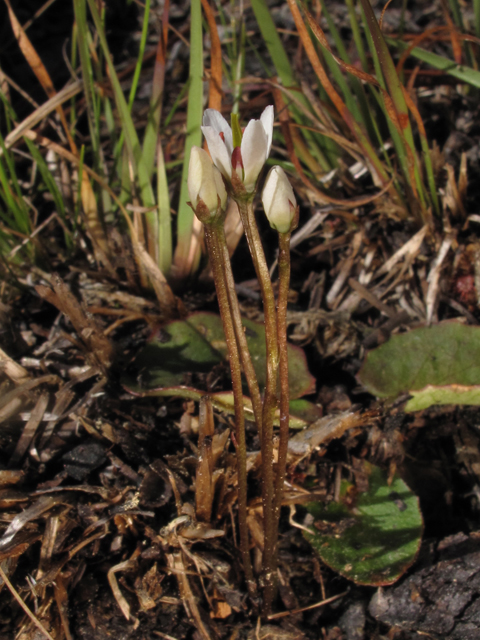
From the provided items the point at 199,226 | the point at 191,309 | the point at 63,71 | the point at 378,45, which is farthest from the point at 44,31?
the point at 378,45

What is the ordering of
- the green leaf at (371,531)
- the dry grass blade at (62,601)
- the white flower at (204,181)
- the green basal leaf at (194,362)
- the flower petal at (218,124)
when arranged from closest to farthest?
the white flower at (204,181), the flower petal at (218,124), the dry grass blade at (62,601), the green leaf at (371,531), the green basal leaf at (194,362)

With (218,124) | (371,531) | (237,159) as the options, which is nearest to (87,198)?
(218,124)

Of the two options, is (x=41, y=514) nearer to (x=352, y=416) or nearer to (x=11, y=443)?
(x=11, y=443)

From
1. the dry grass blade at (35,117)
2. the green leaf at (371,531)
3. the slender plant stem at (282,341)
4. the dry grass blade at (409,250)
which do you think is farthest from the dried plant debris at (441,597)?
the dry grass blade at (35,117)

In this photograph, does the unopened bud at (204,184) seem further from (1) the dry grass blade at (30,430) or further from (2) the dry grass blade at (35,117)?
(2) the dry grass blade at (35,117)

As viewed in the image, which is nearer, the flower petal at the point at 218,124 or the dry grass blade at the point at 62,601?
the flower petal at the point at 218,124

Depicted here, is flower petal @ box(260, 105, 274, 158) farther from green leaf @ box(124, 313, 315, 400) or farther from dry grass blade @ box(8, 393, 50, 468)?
dry grass blade @ box(8, 393, 50, 468)
